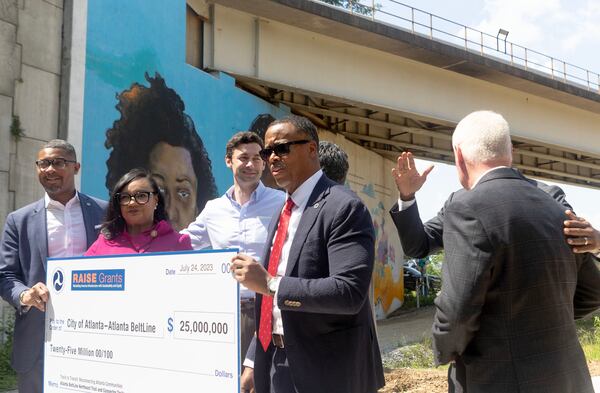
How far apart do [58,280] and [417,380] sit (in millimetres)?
5796

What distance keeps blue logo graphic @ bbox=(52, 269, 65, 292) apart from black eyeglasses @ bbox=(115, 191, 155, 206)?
0.53m

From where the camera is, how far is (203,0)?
45.8 feet

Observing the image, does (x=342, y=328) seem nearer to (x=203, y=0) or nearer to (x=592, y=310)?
(x=592, y=310)

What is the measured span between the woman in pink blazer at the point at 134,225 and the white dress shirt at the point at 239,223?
0.59 metres

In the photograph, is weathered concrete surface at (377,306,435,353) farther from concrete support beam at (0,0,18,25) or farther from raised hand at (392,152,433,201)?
raised hand at (392,152,433,201)

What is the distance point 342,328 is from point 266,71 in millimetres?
13255

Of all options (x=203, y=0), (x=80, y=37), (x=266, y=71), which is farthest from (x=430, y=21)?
(x=80, y=37)

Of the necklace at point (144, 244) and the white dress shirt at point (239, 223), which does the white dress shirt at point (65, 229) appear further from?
the white dress shirt at point (239, 223)

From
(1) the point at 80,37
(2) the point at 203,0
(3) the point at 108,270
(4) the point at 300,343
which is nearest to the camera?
(4) the point at 300,343

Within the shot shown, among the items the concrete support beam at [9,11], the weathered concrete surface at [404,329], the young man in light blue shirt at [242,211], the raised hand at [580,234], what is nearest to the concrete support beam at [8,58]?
the concrete support beam at [9,11]

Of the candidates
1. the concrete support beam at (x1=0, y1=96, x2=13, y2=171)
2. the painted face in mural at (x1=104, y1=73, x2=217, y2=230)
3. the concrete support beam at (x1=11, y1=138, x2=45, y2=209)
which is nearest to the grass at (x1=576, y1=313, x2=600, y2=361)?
the painted face in mural at (x1=104, y1=73, x2=217, y2=230)

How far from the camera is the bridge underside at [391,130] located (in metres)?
17.2

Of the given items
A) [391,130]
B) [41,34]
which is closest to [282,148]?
[41,34]

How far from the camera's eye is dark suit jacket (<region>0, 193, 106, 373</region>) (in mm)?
3895
